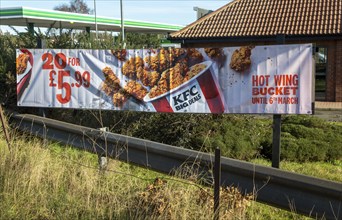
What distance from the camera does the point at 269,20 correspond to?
21984 mm

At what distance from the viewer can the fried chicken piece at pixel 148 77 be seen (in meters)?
7.61

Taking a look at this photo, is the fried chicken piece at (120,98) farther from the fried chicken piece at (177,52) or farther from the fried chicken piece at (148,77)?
the fried chicken piece at (177,52)

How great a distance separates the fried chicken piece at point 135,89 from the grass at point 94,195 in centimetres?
198

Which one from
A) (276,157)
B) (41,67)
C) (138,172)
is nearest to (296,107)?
(276,157)

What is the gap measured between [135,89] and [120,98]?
318 mm

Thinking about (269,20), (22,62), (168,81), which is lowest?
(168,81)

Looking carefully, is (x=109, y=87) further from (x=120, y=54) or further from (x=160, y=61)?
(x=160, y=61)

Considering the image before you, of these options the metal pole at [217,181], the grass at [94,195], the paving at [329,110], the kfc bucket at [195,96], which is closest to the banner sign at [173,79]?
the kfc bucket at [195,96]

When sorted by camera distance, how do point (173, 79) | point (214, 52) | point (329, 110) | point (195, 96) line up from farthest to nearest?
point (329, 110) → point (173, 79) → point (195, 96) → point (214, 52)

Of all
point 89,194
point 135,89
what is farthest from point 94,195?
point 135,89

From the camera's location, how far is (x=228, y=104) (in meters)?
6.89

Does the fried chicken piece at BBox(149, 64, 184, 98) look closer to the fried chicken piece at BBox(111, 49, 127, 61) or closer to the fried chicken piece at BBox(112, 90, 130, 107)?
the fried chicken piece at BBox(112, 90, 130, 107)

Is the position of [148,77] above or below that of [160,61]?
below

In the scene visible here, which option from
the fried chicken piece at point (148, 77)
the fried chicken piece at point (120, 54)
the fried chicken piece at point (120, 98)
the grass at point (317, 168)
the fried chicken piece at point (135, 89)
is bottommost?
the grass at point (317, 168)
